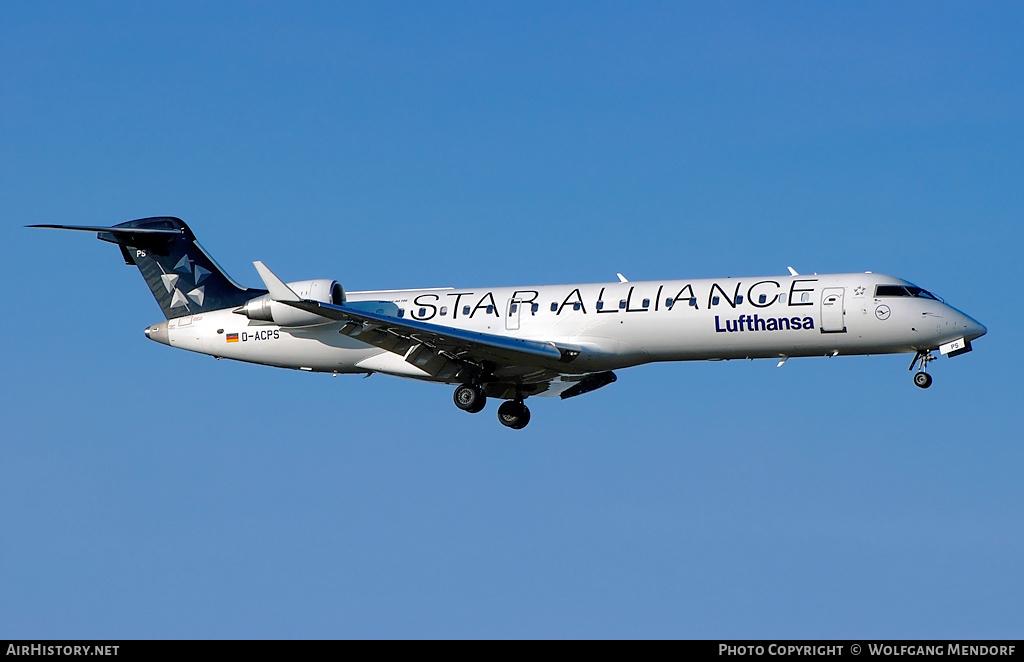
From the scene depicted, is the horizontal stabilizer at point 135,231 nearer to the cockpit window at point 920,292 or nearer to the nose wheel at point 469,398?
the nose wheel at point 469,398

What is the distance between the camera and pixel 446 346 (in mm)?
32094

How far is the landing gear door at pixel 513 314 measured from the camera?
33.1m

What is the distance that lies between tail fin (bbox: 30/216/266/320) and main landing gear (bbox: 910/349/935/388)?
17014 mm

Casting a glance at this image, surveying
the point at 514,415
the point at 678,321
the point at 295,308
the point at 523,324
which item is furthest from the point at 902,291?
the point at 295,308

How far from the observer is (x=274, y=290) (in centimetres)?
3038

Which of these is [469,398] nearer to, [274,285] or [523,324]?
[523,324]

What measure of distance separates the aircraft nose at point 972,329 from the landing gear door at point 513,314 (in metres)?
10.5

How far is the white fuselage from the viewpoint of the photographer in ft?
100

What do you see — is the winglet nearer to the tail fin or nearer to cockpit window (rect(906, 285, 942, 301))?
the tail fin

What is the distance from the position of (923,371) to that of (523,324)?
9517mm

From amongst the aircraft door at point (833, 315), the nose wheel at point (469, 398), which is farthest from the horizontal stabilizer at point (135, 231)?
the aircraft door at point (833, 315)
